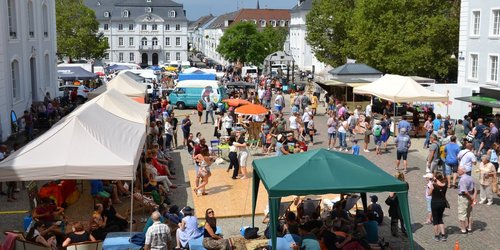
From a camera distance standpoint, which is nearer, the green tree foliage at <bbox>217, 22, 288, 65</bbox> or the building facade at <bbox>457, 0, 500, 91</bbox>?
the building facade at <bbox>457, 0, 500, 91</bbox>

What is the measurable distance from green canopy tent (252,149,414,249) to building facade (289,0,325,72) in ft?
233

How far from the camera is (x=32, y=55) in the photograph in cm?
3206

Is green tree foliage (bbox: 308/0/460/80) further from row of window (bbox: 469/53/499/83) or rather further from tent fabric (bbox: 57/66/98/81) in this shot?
tent fabric (bbox: 57/66/98/81)

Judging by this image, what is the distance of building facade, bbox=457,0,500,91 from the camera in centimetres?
3192

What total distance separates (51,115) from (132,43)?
266 ft

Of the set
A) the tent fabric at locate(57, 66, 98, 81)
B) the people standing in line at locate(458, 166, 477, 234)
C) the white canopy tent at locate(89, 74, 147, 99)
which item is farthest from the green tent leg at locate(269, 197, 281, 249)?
the tent fabric at locate(57, 66, 98, 81)

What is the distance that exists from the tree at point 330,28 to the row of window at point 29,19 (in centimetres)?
2346

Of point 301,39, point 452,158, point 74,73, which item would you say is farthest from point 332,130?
point 301,39

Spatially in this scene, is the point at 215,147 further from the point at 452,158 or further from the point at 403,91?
the point at 403,91

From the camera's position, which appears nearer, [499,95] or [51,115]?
[499,95]

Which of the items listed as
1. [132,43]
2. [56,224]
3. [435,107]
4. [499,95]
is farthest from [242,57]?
[56,224]

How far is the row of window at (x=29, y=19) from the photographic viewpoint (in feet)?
93.8

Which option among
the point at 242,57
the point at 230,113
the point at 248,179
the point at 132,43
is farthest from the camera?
the point at 132,43

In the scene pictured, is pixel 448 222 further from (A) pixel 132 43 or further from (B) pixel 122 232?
(A) pixel 132 43
